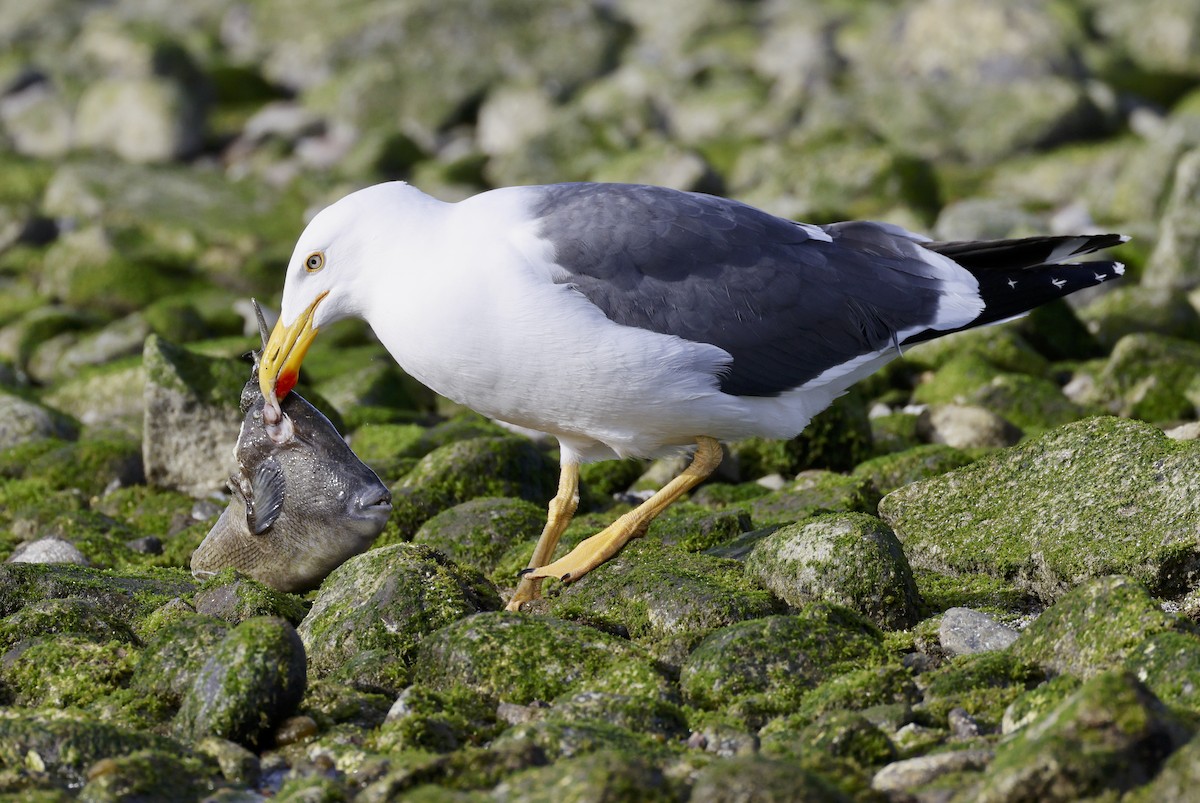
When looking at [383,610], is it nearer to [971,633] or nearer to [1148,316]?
[971,633]

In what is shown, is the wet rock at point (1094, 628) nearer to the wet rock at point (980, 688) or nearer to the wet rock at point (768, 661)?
the wet rock at point (980, 688)

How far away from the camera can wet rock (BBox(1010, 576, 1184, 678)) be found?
5.00m

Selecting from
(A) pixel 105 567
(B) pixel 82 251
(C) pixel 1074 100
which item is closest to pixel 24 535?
(A) pixel 105 567

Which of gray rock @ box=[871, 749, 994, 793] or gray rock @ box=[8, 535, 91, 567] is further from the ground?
gray rock @ box=[871, 749, 994, 793]

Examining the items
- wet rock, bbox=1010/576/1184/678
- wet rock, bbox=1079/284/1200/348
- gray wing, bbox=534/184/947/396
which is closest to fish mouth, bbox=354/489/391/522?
gray wing, bbox=534/184/947/396

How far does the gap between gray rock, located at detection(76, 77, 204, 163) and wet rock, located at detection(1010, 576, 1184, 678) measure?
19.3 metres

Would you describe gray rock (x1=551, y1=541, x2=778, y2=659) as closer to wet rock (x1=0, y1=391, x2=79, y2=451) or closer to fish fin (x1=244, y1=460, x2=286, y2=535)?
fish fin (x1=244, y1=460, x2=286, y2=535)

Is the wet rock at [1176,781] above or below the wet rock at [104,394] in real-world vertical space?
above

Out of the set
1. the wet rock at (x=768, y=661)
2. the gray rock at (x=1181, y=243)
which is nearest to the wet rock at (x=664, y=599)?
the wet rock at (x=768, y=661)

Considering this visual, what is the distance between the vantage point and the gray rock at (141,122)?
883 inches

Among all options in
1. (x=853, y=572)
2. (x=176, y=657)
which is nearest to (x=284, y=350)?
(x=176, y=657)

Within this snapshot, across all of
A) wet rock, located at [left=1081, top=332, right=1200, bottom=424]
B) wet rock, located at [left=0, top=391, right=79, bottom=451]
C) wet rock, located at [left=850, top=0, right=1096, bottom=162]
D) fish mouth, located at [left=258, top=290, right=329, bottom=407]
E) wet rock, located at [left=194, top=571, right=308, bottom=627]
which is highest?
fish mouth, located at [left=258, top=290, right=329, bottom=407]

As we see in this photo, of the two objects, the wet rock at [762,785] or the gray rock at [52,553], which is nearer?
the wet rock at [762,785]

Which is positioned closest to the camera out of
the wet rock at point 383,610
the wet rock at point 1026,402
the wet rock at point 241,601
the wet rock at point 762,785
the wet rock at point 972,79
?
the wet rock at point 762,785
